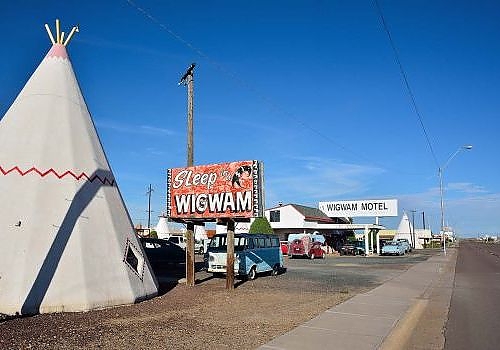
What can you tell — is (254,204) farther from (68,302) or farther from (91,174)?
(68,302)

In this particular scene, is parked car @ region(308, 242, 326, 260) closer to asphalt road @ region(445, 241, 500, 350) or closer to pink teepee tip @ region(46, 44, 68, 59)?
asphalt road @ region(445, 241, 500, 350)

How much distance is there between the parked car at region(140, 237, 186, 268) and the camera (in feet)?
78.3

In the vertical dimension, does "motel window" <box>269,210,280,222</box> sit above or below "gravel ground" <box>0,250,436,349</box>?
above

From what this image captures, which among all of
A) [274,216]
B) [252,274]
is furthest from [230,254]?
[274,216]

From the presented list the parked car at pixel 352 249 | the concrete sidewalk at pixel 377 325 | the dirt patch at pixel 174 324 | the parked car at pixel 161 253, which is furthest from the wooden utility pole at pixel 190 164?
the parked car at pixel 352 249

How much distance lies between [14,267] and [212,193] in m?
6.70

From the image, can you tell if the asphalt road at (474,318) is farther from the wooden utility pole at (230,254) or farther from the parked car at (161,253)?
the parked car at (161,253)

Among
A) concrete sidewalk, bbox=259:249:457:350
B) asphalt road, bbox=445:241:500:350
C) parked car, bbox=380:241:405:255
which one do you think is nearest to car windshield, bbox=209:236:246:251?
concrete sidewalk, bbox=259:249:457:350

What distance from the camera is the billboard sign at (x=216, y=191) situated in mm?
14208

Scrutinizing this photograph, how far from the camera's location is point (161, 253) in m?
24.1

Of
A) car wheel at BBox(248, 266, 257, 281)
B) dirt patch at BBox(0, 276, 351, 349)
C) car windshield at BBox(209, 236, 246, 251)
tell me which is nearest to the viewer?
dirt patch at BBox(0, 276, 351, 349)

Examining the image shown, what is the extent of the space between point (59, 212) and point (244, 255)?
8.85 meters

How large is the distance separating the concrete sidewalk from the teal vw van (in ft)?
18.0

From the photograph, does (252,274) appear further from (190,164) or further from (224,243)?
(190,164)
